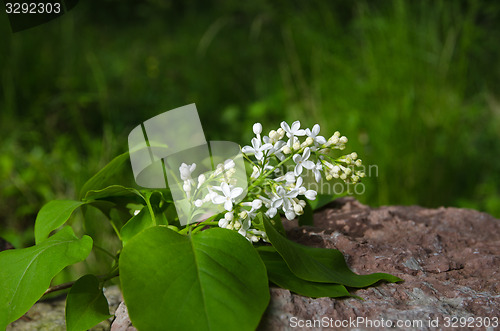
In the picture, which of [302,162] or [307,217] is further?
[307,217]

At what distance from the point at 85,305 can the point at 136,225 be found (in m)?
0.18

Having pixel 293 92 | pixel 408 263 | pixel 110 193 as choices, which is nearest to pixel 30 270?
pixel 110 193

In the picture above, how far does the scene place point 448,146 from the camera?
8.23ft

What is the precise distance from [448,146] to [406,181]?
0.34m

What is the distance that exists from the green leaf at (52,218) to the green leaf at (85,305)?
0.16 metres

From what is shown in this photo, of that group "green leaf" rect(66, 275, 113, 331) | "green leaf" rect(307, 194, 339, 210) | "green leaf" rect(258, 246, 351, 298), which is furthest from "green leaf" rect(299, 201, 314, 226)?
"green leaf" rect(66, 275, 113, 331)

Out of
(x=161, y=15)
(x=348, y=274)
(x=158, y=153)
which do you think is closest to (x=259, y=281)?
(x=348, y=274)

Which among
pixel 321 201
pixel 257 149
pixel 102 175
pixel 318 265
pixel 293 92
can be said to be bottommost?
pixel 293 92

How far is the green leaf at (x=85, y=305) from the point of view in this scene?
0.91 meters

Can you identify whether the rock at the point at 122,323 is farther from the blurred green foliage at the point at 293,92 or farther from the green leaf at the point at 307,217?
the blurred green foliage at the point at 293,92

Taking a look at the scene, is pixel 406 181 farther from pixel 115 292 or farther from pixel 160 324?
pixel 160 324

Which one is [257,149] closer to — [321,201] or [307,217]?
[307,217]

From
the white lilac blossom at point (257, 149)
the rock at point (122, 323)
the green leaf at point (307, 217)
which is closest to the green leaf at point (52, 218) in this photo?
the rock at point (122, 323)

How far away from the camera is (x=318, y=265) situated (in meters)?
0.94
